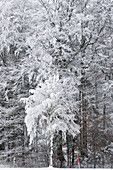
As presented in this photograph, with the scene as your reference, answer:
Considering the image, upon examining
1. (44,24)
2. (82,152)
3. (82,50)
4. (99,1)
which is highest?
(99,1)

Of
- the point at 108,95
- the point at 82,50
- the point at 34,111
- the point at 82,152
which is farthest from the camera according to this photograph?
the point at 108,95

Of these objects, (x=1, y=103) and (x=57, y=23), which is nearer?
(x=57, y=23)

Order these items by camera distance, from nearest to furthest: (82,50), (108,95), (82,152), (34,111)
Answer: (34,111) < (82,152) < (82,50) < (108,95)

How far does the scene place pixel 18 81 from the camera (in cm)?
1341

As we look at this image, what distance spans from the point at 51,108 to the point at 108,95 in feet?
25.1

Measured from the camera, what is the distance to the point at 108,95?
14297 millimetres

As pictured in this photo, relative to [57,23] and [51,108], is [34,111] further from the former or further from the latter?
[57,23]

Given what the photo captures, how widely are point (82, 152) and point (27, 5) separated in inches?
355

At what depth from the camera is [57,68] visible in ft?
38.6

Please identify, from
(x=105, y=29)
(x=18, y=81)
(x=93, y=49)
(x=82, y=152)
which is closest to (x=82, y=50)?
(x=93, y=49)

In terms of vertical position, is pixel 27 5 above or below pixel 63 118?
above

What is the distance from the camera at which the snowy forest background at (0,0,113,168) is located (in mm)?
11406

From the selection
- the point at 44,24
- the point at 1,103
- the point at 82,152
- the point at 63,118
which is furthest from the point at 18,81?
the point at 63,118

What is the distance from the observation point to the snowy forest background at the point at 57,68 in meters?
11.4
